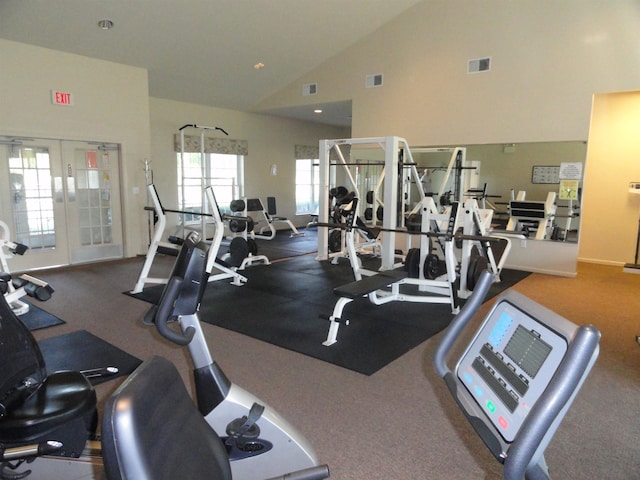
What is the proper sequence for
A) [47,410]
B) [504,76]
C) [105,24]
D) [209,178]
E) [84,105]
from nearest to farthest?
[47,410] < [105,24] < [84,105] < [504,76] < [209,178]

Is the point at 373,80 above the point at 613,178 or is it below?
above

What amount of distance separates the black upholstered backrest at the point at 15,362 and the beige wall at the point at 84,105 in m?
4.72

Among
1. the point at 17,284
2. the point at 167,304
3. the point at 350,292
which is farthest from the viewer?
the point at 350,292

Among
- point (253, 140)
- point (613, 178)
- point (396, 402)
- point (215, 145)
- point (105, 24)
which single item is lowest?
point (396, 402)

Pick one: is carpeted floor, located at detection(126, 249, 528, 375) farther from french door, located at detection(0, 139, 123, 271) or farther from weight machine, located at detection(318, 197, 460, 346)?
french door, located at detection(0, 139, 123, 271)

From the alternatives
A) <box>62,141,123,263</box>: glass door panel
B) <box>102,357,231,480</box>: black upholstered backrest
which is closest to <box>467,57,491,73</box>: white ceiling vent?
<box>62,141,123,263</box>: glass door panel

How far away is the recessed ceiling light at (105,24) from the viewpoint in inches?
203

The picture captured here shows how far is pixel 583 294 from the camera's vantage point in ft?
16.7

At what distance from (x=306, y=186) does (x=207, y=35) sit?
5147mm

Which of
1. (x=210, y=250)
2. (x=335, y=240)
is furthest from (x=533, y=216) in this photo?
(x=210, y=250)

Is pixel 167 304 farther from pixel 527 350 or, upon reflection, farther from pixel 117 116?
pixel 117 116

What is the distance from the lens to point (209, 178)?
323 inches

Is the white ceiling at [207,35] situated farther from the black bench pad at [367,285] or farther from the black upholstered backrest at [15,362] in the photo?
the black upholstered backrest at [15,362]

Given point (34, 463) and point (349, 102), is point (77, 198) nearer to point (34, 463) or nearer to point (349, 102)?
point (349, 102)
